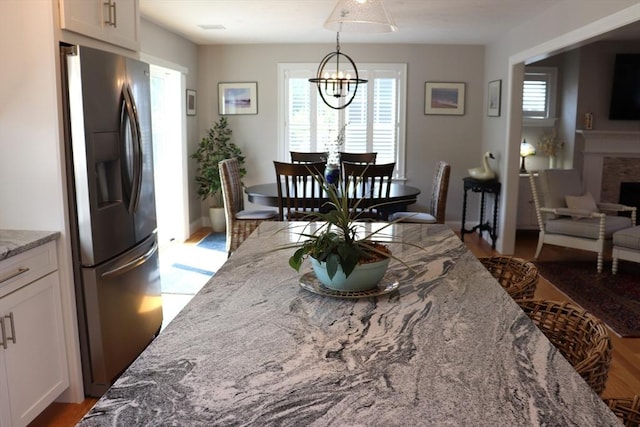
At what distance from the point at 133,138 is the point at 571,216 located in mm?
4389

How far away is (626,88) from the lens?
6465 millimetres

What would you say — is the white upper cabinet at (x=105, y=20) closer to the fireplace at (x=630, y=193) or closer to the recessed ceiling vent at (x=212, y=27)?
the recessed ceiling vent at (x=212, y=27)

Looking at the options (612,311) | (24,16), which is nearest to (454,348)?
(24,16)

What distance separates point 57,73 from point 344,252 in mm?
1667

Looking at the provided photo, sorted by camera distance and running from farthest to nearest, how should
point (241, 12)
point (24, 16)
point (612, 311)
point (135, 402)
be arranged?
point (241, 12) → point (612, 311) → point (24, 16) → point (135, 402)

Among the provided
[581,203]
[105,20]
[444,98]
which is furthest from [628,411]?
[444,98]

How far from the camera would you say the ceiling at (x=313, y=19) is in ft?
14.7

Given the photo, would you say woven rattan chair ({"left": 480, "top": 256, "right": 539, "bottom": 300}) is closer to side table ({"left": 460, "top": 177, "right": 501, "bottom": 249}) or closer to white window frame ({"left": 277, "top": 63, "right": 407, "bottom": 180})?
side table ({"left": 460, "top": 177, "right": 501, "bottom": 249})

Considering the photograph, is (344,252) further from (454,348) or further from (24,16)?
(24,16)

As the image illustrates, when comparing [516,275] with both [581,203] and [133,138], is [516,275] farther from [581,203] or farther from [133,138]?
[581,203]

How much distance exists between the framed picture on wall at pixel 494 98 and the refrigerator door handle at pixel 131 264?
426cm

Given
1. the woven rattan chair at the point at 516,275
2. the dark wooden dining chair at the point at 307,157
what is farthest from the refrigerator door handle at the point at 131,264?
the dark wooden dining chair at the point at 307,157

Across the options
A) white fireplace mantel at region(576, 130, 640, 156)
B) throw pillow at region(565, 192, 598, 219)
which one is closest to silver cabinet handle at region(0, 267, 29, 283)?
throw pillow at region(565, 192, 598, 219)

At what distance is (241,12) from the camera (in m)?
4.84
